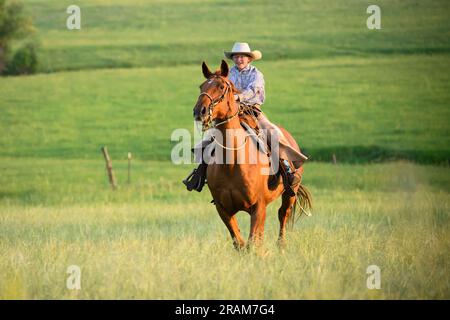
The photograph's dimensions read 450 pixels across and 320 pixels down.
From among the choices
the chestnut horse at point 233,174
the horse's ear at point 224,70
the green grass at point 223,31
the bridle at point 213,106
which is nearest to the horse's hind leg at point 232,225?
the chestnut horse at point 233,174

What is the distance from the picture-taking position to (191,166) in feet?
114

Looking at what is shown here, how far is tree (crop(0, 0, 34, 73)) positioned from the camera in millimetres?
56594

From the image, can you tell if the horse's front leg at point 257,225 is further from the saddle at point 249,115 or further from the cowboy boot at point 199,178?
the saddle at point 249,115

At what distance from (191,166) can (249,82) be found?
2372 centimetres

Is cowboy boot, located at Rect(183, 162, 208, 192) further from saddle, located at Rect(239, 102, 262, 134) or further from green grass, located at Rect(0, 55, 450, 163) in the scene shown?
green grass, located at Rect(0, 55, 450, 163)

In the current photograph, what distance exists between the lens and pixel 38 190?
29.3 m

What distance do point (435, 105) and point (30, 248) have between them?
31951 mm

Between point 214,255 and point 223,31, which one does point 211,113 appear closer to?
point 214,255

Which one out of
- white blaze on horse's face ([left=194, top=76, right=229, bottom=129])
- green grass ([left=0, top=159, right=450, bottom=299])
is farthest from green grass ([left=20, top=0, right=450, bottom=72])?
white blaze on horse's face ([left=194, top=76, right=229, bottom=129])

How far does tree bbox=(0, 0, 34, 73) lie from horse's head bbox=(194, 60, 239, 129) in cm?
4785

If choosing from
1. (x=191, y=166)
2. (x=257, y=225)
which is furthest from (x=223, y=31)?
(x=257, y=225)

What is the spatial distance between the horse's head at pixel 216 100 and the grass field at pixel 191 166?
1593 mm
